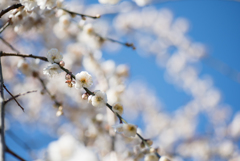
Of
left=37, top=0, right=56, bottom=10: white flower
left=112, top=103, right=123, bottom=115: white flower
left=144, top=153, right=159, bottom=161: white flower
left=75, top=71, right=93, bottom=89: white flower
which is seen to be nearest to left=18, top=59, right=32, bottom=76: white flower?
left=37, top=0, right=56, bottom=10: white flower

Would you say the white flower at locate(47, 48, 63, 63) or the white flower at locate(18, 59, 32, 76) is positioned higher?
the white flower at locate(18, 59, 32, 76)

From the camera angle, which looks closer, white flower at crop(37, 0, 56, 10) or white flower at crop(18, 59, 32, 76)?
white flower at crop(37, 0, 56, 10)

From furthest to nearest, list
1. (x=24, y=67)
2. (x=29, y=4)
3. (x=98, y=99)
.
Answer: (x=24, y=67), (x=29, y=4), (x=98, y=99)

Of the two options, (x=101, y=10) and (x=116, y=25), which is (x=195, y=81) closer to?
(x=116, y=25)

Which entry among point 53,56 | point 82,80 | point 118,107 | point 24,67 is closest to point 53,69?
point 53,56

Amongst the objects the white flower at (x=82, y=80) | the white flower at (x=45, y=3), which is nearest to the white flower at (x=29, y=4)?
the white flower at (x=45, y=3)

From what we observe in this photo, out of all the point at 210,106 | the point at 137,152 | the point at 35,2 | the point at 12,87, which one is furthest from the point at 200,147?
the point at 35,2

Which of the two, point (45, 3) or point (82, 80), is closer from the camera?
point (82, 80)

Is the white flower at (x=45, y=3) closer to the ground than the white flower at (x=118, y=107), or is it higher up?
higher up

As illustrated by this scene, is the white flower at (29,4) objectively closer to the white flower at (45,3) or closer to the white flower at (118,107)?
the white flower at (45,3)

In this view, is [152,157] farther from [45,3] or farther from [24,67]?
[24,67]

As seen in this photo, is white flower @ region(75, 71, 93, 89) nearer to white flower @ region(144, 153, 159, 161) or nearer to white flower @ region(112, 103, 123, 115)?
white flower @ region(112, 103, 123, 115)
